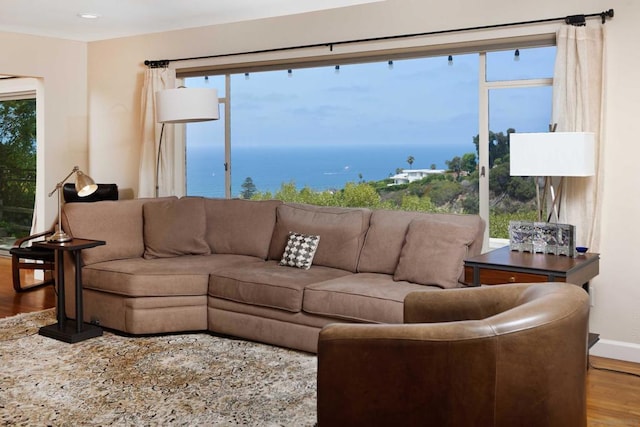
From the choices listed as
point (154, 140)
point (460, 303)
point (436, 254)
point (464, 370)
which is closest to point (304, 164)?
point (154, 140)

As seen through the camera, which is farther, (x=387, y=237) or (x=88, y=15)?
(x=88, y=15)

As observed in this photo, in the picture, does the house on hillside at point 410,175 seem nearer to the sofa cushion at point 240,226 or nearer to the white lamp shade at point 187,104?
the sofa cushion at point 240,226

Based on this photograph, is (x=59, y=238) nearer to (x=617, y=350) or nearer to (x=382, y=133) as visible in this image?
(x=382, y=133)

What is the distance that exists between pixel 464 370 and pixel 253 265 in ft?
9.90

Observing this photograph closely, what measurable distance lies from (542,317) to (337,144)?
3933mm

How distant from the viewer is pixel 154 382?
12.3 feet

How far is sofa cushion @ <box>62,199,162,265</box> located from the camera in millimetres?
4965

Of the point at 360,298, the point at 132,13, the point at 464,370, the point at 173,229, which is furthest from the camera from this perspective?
the point at 132,13

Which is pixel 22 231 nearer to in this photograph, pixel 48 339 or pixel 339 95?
pixel 48 339

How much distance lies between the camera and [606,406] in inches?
137

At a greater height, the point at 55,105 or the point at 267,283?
the point at 55,105

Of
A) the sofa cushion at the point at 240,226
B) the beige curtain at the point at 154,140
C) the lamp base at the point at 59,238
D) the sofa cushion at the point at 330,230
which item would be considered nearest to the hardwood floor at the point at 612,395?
the sofa cushion at the point at 330,230

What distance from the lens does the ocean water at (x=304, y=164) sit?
533 centimetres

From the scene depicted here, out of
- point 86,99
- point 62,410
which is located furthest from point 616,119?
point 86,99
